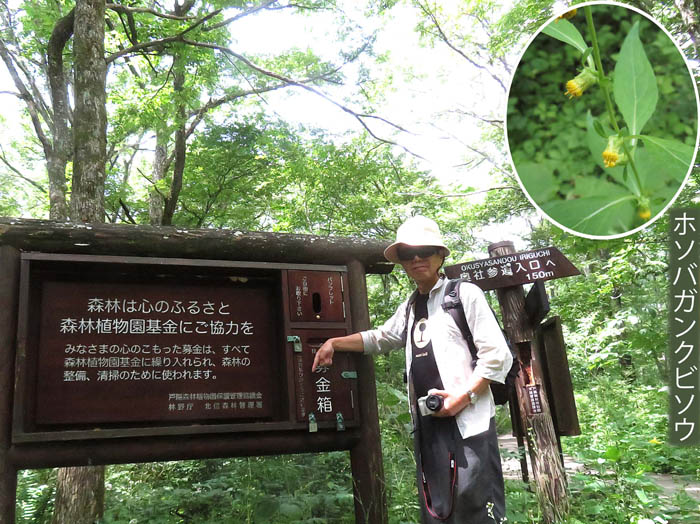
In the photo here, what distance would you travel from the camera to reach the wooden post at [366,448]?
367cm

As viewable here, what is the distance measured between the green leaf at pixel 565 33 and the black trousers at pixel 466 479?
1892 millimetres

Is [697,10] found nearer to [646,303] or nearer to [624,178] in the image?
[624,178]

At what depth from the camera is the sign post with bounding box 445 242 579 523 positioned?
4.55 metres

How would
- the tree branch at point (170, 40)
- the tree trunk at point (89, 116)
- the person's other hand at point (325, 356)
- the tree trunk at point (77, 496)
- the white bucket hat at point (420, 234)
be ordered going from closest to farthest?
the white bucket hat at point (420, 234) < the person's other hand at point (325, 356) < the tree trunk at point (77, 496) < the tree trunk at point (89, 116) < the tree branch at point (170, 40)

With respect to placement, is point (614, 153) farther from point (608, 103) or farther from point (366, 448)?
point (366, 448)

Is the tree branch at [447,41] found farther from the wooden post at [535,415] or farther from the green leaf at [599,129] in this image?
the green leaf at [599,129]

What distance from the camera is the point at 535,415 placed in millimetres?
4832

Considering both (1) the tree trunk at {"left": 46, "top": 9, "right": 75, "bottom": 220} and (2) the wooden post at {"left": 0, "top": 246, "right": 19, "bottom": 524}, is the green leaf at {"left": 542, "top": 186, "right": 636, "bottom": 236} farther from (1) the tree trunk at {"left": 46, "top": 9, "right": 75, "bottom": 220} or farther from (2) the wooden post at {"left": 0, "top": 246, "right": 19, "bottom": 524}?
(1) the tree trunk at {"left": 46, "top": 9, "right": 75, "bottom": 220}

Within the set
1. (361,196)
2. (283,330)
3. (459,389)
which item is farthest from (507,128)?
(361,196)

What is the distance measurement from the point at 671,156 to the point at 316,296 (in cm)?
253

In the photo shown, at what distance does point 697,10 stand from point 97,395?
7722mm

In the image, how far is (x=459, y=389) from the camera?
2836 mm

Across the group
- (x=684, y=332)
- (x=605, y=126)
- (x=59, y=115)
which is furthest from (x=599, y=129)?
(x=59, y=115)

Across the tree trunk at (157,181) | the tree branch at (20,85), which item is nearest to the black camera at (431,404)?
the tree trunk at (157,181)
